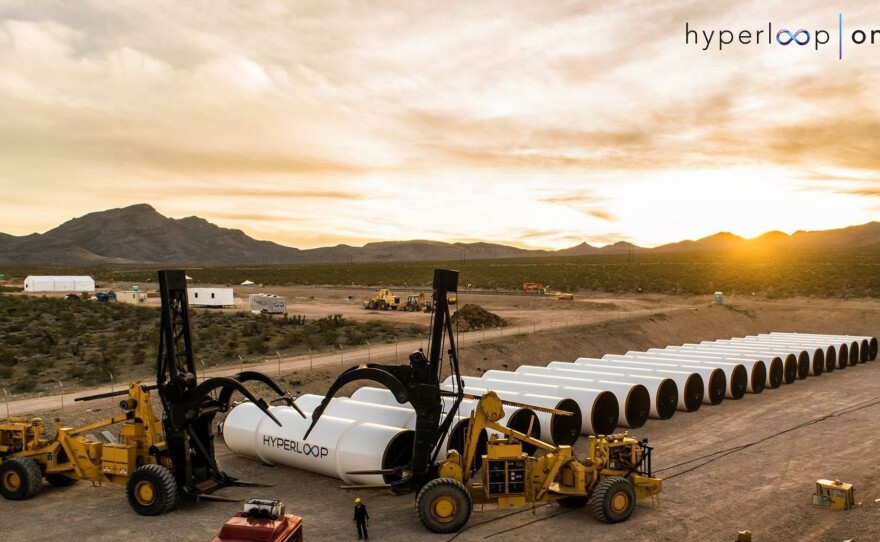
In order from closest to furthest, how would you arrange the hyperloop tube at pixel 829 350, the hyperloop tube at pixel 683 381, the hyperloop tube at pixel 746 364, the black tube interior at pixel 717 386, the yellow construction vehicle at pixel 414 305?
the hyperloop tube at pixel 683 381, the black tube interior at pixel 717 386, the hyperloop tube at pixel 746 364, the hyperloop tube at pixel 829 350, the yellow construction vehicle at pixel 414 305

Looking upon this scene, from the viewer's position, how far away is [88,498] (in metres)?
21.2

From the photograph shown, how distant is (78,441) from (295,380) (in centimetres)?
1587

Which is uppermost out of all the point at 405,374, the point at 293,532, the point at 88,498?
the point at 405,374

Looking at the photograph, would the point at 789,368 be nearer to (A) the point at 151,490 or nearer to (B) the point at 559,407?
(B) the point at 559,407

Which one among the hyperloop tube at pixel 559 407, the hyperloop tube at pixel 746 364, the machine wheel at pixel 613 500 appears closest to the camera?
the machine wheel at pixel 613 500

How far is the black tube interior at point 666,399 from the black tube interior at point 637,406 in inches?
40.0

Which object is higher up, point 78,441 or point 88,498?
point 78,441

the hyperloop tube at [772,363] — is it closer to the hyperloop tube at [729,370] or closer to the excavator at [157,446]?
the hyperloop tube at [729,370]

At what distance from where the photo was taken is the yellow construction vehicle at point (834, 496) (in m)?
19.3

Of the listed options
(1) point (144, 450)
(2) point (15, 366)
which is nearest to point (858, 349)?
(1) point (144, 450)

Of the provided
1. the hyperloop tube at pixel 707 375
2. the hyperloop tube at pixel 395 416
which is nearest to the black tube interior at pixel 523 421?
the hyperloop tube at pixel 395 416

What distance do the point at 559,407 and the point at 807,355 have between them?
24.3 m

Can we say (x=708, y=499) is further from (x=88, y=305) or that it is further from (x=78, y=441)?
(x=88, y=305)

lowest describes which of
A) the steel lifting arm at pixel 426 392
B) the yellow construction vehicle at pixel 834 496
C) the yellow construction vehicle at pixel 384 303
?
the yellow construction vehicle at pixel 834 496
